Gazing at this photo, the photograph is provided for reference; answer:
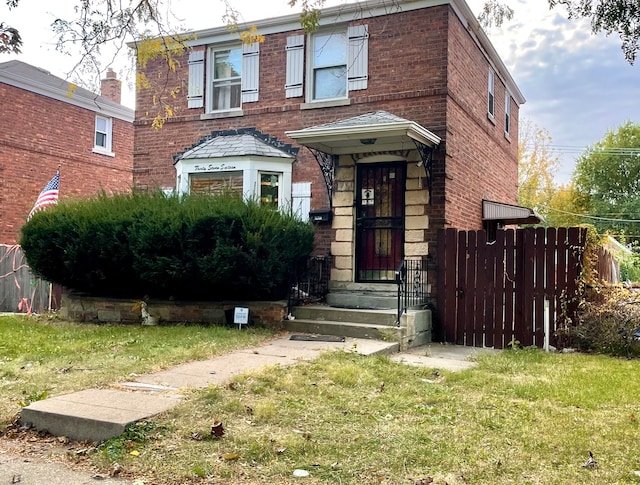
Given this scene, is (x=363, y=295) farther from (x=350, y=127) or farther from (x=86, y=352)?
(x=86, y=352)

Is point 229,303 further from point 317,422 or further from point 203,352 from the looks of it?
point 317,422

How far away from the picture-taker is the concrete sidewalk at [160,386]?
437 centimetres

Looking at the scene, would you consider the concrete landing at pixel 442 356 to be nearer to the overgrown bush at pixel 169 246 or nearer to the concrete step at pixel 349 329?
the concrete step at pixel 349 329

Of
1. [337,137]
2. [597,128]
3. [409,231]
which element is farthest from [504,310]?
[597,128]

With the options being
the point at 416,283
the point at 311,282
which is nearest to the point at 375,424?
the point at 416,283

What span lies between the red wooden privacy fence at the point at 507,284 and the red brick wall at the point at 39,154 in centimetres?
1075

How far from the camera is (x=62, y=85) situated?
18922mm

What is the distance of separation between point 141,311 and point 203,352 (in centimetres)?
342

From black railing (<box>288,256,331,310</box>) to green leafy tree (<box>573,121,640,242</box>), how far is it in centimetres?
2959

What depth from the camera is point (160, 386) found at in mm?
5520

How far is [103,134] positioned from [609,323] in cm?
1814

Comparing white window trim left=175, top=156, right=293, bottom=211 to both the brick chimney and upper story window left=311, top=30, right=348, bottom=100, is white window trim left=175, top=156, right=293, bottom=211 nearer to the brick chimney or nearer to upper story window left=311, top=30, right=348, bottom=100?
Result: upper story window left=311, top=30, right=348, bottom=100

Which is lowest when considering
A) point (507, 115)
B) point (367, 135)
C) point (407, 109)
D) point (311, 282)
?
point (311, 282)

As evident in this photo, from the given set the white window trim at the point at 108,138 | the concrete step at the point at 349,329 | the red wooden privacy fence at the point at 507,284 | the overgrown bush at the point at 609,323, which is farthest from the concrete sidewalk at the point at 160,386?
the white window trim at the point at 108,138
